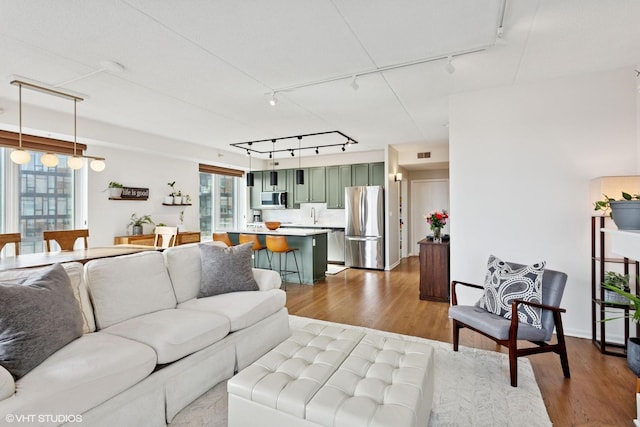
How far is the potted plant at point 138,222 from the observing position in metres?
5.49

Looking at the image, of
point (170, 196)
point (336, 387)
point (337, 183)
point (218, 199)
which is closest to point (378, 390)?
point (336, 387)

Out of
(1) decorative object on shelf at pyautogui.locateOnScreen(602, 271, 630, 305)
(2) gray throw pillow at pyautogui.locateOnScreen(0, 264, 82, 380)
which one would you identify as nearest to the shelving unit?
(1) decorative object on shelf at pyautogui.locateOnScreen(602, 271, 630, 305)

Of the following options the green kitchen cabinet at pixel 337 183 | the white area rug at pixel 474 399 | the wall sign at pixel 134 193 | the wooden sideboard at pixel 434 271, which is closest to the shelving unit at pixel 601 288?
the white area rug at pixel 474 399

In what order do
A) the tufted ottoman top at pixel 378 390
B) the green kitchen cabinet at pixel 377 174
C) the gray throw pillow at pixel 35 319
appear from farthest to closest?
the green kitchen cabinet at pixel 377 174, the gray throw pillow at pixel 35 319, the tufted ottoman top at pixel 378 390

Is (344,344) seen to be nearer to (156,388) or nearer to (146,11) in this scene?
(156,388)

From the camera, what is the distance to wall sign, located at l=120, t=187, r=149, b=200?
5.34 metres

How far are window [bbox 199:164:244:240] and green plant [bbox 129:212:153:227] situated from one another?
1.53 metres

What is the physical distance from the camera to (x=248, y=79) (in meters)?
3.22

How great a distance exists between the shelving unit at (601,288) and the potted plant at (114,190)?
6.40m

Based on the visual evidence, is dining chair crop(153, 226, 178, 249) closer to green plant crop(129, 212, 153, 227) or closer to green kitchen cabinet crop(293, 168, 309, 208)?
green plant crop(129, 212, 153, 227)

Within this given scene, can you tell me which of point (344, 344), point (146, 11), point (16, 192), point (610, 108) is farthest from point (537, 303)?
point (16, 192)

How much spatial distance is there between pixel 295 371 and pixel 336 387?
0.27 meters

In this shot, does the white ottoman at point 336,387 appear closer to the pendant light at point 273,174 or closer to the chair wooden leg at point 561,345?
the chair wooden leg at point 561,345

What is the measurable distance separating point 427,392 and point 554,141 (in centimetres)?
295
